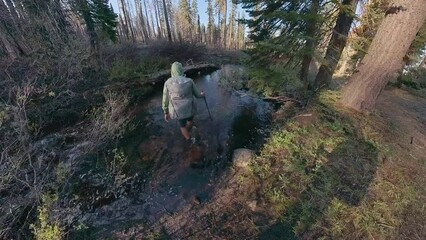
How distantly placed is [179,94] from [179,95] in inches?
0.9

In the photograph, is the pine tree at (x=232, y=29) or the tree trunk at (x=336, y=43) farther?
the pine tree at (x=232, y=29)

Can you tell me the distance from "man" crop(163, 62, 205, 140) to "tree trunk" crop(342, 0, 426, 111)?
3765mm

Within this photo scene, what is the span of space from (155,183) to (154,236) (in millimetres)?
1265

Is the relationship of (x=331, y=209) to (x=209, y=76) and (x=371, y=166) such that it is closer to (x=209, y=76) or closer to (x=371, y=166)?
(x=371, y=166)

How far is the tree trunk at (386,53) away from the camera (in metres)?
4.65

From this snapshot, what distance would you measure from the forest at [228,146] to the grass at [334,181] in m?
0.02

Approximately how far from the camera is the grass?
10.8ft

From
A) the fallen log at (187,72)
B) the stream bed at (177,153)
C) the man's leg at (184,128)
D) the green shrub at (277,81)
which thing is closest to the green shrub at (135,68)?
the fallen log at (187,72)

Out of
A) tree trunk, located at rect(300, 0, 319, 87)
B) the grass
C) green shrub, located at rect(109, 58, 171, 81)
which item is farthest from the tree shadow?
green shrub, located at rect(109, 58, 171, 81)

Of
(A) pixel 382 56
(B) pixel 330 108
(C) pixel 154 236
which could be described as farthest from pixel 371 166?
(C) pixel 154 236

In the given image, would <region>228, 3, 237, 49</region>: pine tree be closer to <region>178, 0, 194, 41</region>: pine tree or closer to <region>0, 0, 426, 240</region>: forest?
<region>178, 0, 194, 41</region>: pine tree

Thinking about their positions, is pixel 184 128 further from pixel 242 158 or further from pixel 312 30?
pixel 312 30

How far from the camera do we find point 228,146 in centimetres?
562

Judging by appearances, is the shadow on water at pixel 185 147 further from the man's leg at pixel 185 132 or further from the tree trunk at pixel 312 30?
the tree trunk at pixel 312 30
